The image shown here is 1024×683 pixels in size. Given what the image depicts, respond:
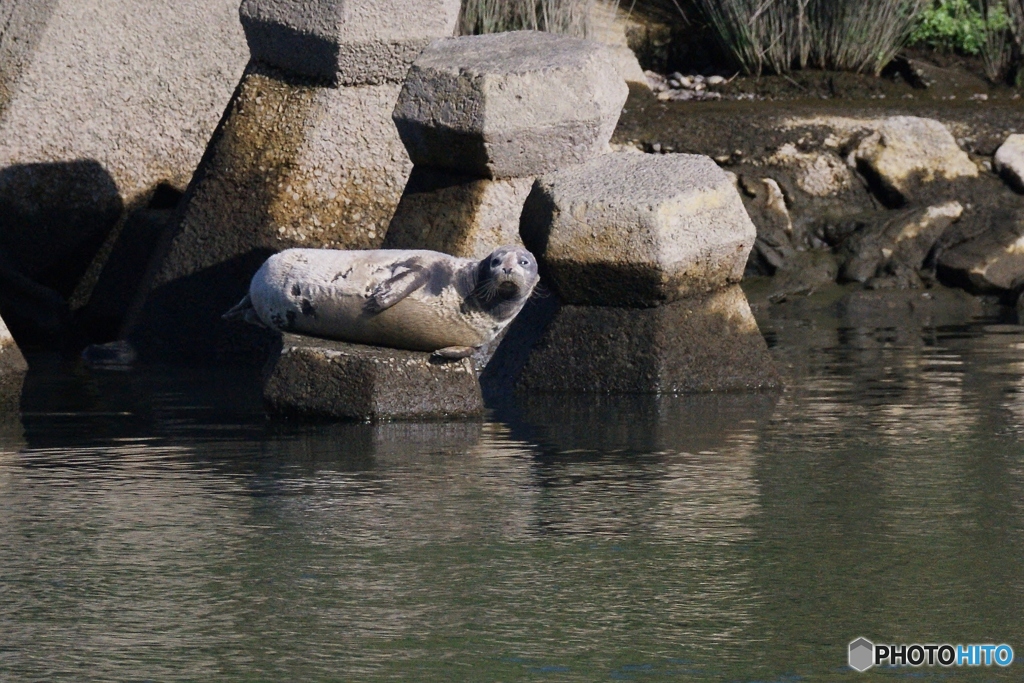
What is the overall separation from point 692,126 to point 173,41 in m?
4.34

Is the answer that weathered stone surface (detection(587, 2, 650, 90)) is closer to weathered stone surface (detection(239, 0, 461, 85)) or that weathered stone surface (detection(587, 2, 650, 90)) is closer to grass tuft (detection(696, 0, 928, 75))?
grass tuft (detection(696, 0, 928, 75))

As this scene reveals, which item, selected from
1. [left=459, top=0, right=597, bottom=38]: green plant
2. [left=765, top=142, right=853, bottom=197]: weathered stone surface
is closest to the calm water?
[left=765, top=142, right=853, bottom=197]: weathered stone surface

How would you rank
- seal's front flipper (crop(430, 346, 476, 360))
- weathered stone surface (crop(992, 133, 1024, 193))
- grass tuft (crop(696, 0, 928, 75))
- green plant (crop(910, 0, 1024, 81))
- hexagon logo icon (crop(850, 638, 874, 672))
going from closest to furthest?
hexagon logo icon (crop(850, 638, 874, 672)) < seal's front flipper (crop(430, 346, 476, 360)) < weathered stone surface (crop(992, 133, 1024, 193)) < grass tuft (crop(696, 0, 928, 75)) < green plant (crop(910, 0, 1024, 81))

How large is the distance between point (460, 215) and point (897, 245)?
15.7 feet

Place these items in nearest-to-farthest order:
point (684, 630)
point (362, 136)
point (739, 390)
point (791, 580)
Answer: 1. point (684, 630)
2. point (791, 580)
3. point (739, 390)
4. point (362, 136)

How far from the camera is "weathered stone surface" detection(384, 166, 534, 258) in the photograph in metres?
8.55

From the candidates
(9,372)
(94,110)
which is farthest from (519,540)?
(94,110)

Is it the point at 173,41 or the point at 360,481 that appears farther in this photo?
the point at 173,41

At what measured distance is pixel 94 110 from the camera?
11266mm

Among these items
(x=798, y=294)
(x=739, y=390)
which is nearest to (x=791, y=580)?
(x=739, y=390)

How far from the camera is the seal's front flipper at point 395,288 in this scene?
695 cm

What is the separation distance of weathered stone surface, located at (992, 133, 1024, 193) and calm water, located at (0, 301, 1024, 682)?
6.27m

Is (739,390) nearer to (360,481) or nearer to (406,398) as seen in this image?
(406,398)

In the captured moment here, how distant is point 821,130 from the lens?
547 inches
